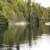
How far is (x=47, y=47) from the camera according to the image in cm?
208

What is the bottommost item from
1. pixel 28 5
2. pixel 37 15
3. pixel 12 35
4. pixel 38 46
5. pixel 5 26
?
pixel 38 46

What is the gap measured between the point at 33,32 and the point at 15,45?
0.53m

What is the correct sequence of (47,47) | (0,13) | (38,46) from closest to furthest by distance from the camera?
(47,47)
(38,46)
(0,13)

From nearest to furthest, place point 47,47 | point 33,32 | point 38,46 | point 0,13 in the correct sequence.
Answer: point 47,47 < point 38,46 < point 0,13 < point 33,32

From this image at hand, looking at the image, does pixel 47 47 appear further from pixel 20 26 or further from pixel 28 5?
pixel 28 5

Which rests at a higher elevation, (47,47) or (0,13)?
(0,13)

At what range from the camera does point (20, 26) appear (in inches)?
97.3

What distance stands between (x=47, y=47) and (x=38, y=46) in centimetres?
18

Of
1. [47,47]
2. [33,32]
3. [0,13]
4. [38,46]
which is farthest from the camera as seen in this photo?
[33,32]

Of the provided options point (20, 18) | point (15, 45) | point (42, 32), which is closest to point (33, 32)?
point (42, 32)

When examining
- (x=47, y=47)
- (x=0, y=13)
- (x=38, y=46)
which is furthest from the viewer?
(x=0, y=13)

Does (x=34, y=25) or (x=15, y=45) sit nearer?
(x=15, y=45)

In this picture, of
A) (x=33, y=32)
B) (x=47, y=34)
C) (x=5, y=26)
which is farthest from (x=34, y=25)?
(x=5, y=26)

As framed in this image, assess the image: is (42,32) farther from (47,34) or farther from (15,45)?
(15,45)
